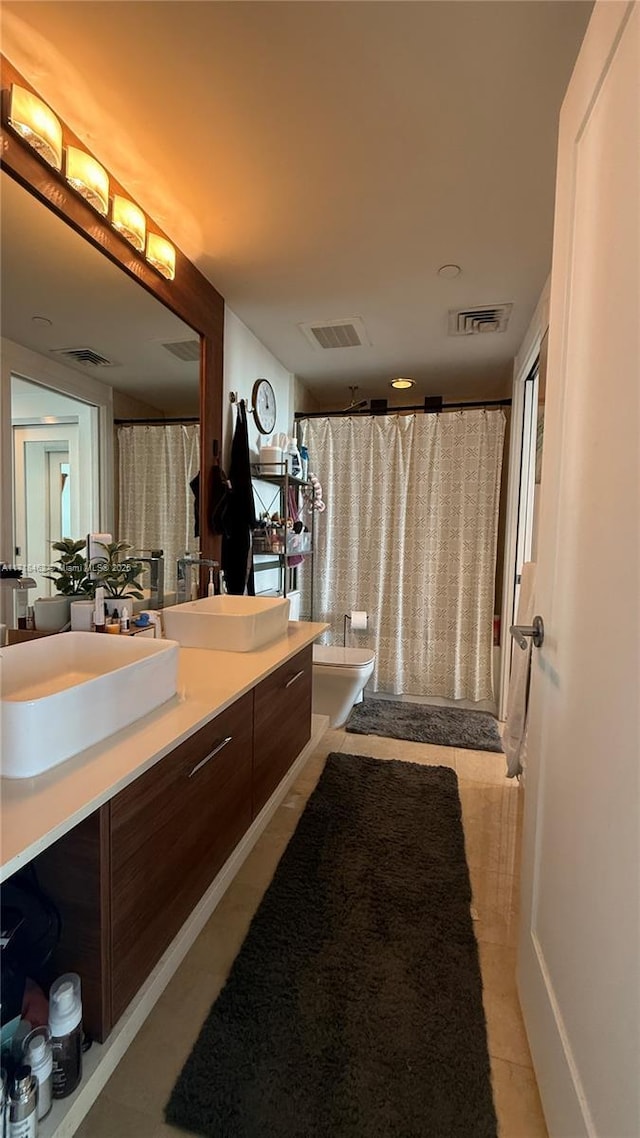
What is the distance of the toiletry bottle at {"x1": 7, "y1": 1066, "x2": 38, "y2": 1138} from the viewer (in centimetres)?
69

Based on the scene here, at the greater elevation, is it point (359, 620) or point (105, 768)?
→ point (105, 768)

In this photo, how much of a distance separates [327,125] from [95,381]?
3.29 ft

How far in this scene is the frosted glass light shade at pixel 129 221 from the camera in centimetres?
147

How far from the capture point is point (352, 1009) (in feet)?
3.82

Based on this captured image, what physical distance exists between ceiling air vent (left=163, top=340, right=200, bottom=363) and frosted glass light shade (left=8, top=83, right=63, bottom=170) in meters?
0.67

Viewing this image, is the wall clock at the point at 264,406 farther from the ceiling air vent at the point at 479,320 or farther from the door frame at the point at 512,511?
the door frame at the point at 512,511

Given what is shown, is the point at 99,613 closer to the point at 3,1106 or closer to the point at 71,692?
the point at 71,692

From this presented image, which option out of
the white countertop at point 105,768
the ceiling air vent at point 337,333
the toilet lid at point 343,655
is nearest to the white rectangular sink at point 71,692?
the white countertop at point 105,768

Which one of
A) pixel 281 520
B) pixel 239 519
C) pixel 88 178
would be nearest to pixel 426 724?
pixel 281 520

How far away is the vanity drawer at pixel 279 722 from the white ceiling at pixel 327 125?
160 centimetres

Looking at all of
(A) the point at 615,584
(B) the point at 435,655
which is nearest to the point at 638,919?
(A) the point at 615,584

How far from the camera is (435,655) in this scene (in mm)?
3268

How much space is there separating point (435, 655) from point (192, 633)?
2089 millimetres

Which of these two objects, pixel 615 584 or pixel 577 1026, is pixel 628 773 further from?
pixel 577 1026
